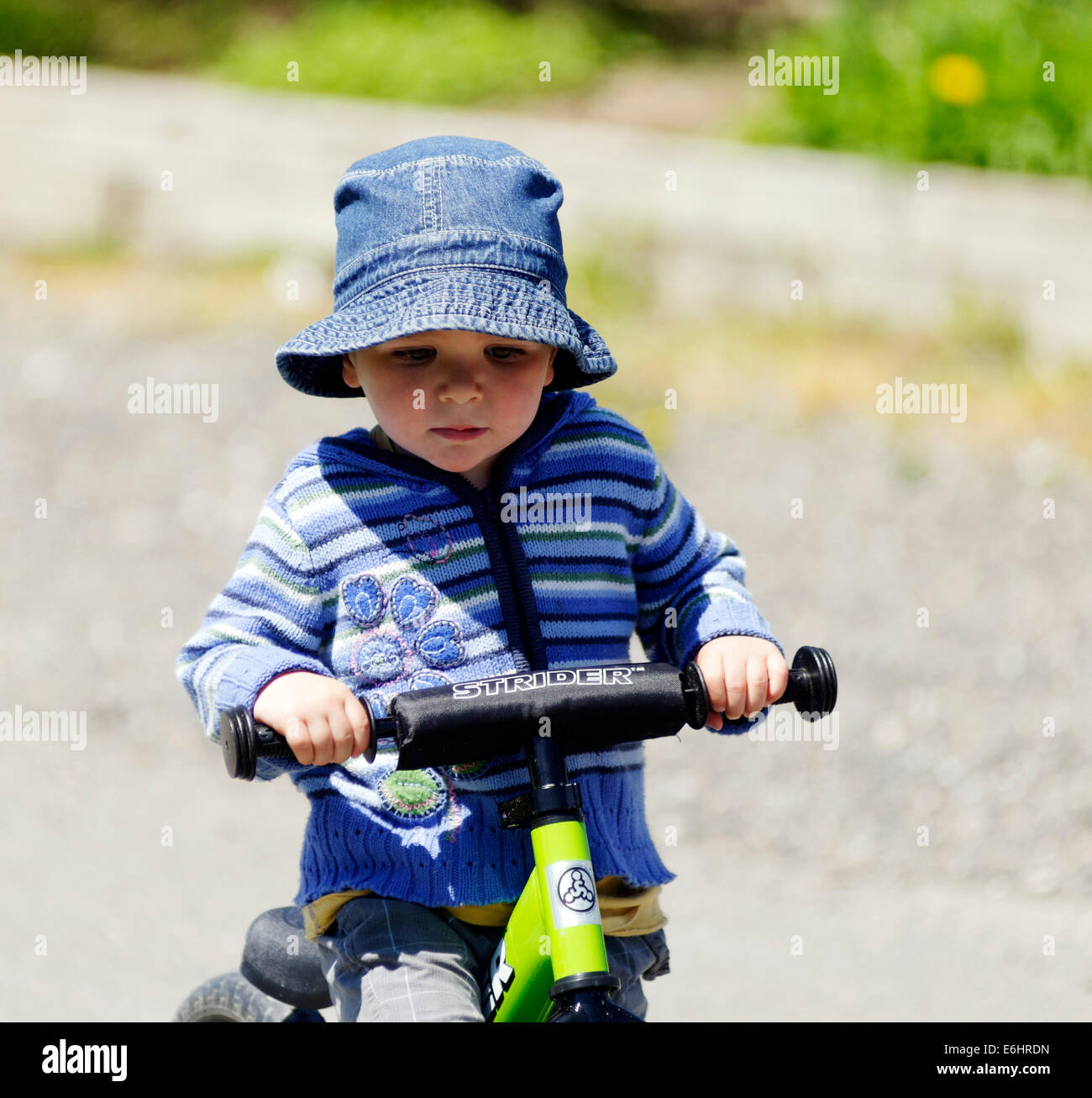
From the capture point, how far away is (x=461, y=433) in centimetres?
206

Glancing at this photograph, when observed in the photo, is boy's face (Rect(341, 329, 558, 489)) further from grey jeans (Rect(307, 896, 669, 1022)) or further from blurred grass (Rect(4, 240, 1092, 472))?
blurred grass (Rect(4, 240, 1092, 472))

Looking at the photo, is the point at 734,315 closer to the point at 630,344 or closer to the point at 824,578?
the point at 630,344

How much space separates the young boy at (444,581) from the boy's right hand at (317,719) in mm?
55

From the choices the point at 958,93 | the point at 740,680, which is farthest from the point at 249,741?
the point at 958,93

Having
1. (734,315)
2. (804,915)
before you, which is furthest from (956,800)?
(734,315)

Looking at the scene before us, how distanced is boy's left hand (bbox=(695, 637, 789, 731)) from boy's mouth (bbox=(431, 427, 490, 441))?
1.42 feet

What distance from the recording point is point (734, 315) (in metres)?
7.57

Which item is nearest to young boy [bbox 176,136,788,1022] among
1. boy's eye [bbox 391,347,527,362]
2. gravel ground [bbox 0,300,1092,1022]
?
boy's eye [bbox 391,347,527,362]

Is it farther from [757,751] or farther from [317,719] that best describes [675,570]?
[757,751]

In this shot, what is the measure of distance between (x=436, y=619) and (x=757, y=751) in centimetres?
291

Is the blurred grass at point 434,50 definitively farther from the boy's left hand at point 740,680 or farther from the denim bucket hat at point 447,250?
the boy's left hand at point 740,680

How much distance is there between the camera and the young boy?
Result: 202 centimetres

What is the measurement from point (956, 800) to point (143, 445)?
154 inches

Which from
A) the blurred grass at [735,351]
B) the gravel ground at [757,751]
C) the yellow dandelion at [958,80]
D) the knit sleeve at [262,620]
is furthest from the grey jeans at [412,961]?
the yellow dandelion at [958,80]
